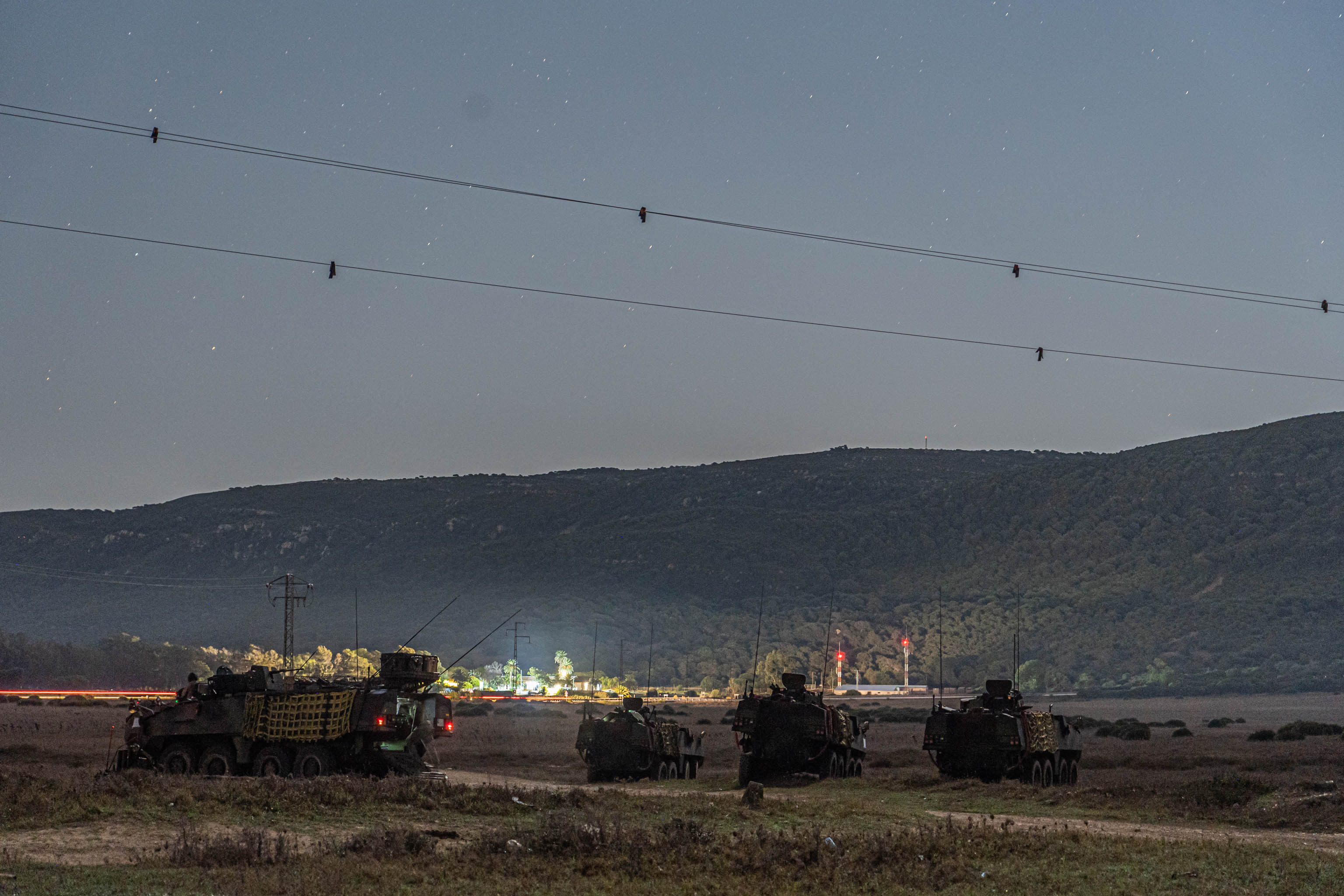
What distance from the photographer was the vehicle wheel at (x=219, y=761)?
3058 cm

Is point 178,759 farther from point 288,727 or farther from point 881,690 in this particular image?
point 881,690

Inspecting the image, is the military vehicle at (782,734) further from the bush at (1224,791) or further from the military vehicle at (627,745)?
the bush at (1224,791)

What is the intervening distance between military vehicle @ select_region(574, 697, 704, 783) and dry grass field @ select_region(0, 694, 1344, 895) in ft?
5.43

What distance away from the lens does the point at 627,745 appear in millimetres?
36844

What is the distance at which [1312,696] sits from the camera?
11112cm

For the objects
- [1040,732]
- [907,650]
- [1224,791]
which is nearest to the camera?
[1224,791]

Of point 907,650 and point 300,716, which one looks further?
point 907,650

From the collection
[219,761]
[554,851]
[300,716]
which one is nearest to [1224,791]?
[554,851]

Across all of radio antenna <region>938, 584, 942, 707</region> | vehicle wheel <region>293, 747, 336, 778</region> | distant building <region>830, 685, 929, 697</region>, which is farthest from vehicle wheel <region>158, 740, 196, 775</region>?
distant building <region>830, 685, 929, 697</region>

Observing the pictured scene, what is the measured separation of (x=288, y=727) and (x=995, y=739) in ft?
54.0

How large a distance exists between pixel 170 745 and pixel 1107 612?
128186 mm

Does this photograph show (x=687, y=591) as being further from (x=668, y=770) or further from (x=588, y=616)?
(x=668, y=770)

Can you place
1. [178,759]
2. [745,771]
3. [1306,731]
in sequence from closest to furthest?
[178,759]
[745,771]
[1306,731]

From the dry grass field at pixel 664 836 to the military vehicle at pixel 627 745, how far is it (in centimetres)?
165
